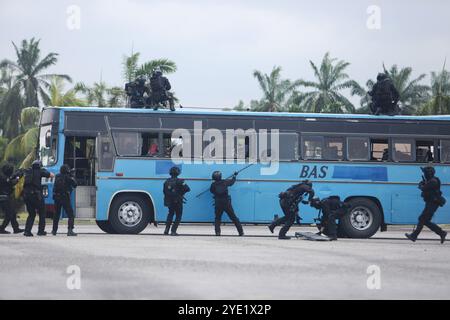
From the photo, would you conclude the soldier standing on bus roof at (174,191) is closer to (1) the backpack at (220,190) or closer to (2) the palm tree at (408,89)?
(1) the backpack at (220,190)

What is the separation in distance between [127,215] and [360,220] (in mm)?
5569

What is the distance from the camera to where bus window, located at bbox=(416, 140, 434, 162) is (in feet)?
80.3

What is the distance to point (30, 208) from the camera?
21.5 meters

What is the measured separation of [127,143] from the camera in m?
23.5

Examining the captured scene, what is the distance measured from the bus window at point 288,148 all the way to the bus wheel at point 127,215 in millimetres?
3562

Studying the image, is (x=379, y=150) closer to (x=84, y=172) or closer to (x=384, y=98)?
(x=384, y=98)

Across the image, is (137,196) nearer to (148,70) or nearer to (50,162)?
(50,162)

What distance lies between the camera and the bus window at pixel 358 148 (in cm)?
2427

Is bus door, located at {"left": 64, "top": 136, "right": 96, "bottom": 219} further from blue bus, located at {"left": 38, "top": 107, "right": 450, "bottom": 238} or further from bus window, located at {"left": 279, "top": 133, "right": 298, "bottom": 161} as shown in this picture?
bus window, located at {"left": 279, "top": 133, "right": 298, "bottom": 161}

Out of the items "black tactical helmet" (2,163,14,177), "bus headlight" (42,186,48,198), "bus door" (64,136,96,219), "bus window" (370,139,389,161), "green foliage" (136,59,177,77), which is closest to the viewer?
"black tactical helmet" (2,163,14,177)

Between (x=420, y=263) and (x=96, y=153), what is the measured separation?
10180 millimetres

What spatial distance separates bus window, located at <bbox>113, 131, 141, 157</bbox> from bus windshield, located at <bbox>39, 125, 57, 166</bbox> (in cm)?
143

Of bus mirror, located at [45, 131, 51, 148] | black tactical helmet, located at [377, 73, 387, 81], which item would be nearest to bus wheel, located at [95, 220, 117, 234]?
bus mirror, located at [45, 131, 51, 148]
